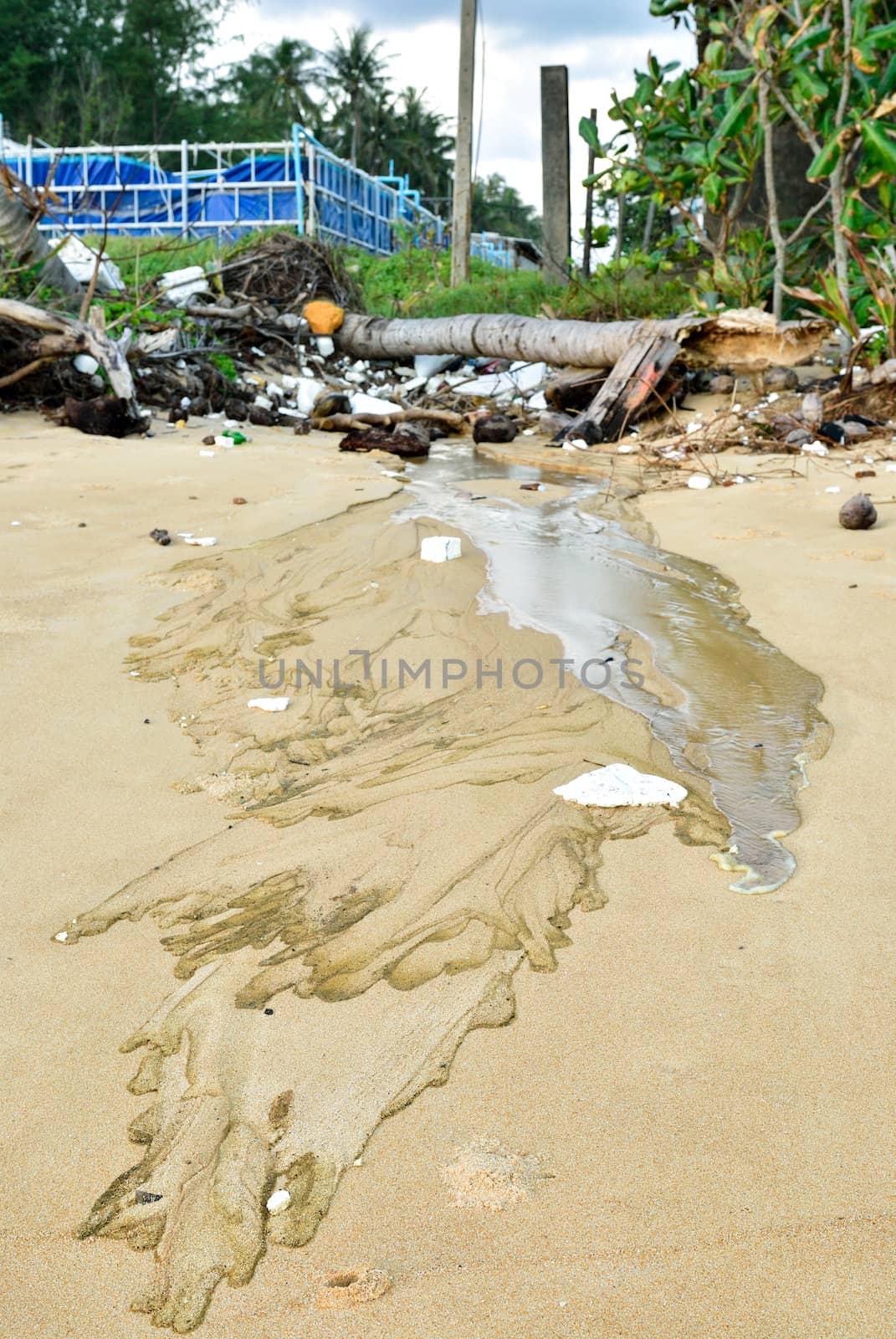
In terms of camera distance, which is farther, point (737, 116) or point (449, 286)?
point (449, 286)

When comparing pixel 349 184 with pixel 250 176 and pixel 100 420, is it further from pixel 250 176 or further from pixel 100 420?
pixel 100 420

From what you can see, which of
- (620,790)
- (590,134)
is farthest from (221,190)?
(620,790)

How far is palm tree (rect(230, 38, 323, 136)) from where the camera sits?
105 feet

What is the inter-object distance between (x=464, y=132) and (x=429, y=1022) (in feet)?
41.6

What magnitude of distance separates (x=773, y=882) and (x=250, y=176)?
20874mm

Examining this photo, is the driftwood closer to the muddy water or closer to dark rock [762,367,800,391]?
dark rock [762,367,800,391]

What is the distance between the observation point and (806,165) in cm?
1023

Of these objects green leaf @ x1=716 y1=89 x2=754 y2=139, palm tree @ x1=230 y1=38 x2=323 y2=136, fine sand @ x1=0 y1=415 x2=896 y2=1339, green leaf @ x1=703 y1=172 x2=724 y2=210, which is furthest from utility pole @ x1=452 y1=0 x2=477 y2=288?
palm tree @ x1=230 y1=38 x2=323 y2=136

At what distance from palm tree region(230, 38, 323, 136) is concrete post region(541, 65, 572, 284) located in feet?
77.8

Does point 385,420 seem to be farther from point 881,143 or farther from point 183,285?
point 881,143

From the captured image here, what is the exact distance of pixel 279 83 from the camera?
31.6 meters

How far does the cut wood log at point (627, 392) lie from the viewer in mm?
7582

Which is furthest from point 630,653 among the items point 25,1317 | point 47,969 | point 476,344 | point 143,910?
point 476,344

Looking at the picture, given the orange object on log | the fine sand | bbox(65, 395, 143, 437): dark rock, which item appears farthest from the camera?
the orange object on log
